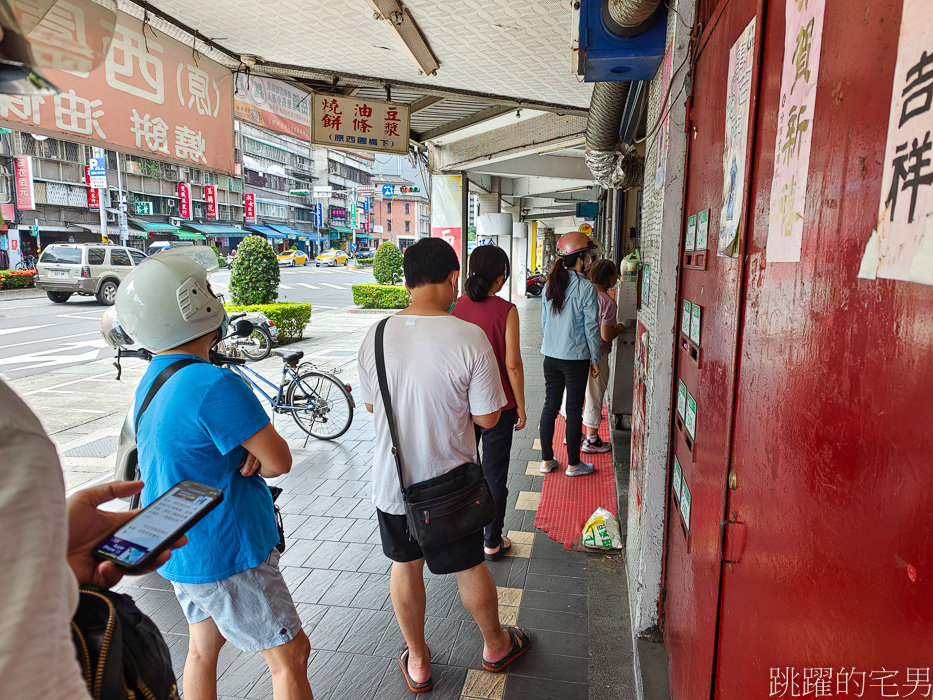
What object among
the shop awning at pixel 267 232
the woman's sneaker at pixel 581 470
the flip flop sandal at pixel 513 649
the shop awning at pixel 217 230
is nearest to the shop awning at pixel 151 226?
the shop awning at pixel 217 230

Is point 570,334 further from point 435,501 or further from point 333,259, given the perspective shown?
point 333,259

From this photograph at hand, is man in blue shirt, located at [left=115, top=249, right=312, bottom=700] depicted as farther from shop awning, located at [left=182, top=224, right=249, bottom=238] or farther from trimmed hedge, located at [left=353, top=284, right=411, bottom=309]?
shop awning, located at [left=182, top=224, right=249, bottom=238]

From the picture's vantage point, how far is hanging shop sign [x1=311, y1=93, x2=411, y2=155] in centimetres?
537

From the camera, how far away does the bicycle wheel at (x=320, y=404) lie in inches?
219

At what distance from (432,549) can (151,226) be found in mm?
38560

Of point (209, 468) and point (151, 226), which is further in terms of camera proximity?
point (151, 226)

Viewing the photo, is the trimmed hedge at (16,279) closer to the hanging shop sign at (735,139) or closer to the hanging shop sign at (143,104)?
the hanging shop sign at (143,104)

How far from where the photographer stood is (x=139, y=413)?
1.82 meters

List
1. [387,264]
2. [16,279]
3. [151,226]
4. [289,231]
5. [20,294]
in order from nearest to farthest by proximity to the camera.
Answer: [387,264] → [20,294] → [16,279] → [151,226] → [289,231]

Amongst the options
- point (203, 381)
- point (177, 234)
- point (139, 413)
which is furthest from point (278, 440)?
point (177, 234)

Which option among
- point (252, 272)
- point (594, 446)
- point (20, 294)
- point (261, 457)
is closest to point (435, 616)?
point (261, 457)

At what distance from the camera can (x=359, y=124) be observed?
18.1 ft

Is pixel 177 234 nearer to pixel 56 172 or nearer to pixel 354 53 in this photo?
pixel 56 172

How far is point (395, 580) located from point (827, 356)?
195 centimetres
